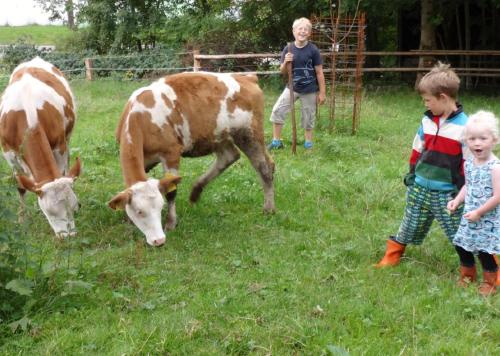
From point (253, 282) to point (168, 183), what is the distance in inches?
48.2

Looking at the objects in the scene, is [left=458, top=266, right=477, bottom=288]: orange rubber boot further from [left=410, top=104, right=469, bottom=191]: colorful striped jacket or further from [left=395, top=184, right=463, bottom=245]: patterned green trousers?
[left=410, top=104, right=469, bottom=191]: colorful striped jacket

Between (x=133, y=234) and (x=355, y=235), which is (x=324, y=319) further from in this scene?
(x=133, y=234)

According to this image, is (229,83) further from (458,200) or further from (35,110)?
(458,200)

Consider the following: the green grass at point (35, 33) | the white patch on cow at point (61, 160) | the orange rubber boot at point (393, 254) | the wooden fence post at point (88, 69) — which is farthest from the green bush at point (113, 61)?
the orange rubber boot at point (393, 254)

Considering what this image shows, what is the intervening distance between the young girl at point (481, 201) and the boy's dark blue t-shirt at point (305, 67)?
15.8 ft

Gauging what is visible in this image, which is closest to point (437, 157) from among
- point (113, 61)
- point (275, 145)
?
point (275, 145)

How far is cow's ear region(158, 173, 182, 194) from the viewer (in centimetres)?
484

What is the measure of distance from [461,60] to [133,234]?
1495 cm

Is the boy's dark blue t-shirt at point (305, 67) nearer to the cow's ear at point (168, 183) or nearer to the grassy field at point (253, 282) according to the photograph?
the grassy field at point (253, 282)

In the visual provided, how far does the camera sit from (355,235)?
5258mm

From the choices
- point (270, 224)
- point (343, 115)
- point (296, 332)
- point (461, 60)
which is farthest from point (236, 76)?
point (461, 60)

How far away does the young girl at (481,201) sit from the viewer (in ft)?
12.1

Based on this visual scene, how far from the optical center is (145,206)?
4.68m

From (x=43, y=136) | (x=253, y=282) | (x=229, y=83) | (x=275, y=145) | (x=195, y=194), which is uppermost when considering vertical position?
(x=229, y=83)
